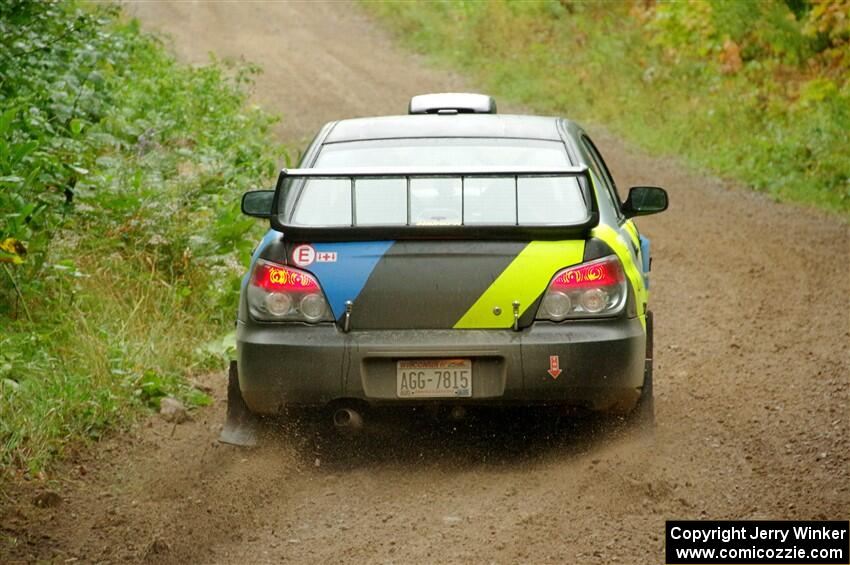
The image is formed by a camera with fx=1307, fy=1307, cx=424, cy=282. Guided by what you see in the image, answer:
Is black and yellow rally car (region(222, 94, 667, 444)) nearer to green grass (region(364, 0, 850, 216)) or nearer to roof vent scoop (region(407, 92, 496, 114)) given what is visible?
roof vent scoop (region(407, 92, 496, 114))

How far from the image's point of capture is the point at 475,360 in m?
5.40

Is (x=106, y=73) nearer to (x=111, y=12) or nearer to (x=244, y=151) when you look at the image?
(x=244, y=151)

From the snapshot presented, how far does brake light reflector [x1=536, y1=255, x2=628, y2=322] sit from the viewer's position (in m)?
5.40

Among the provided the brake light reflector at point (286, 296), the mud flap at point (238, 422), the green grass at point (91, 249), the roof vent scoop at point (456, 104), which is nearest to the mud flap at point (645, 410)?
the brake light reflector at point (286, 296)

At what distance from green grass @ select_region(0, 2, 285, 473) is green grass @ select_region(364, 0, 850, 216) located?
6.65m

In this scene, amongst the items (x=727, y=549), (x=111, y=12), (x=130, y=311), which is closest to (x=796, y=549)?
(x=727, y=549)

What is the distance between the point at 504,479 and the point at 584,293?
860mm

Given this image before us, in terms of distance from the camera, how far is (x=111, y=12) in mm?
10648

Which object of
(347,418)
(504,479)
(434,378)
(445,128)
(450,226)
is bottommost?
(504,479)

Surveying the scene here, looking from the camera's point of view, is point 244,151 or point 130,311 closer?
point 130,311

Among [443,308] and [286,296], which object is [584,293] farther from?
[286,296]

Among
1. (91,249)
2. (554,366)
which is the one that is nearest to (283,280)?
(554,366)

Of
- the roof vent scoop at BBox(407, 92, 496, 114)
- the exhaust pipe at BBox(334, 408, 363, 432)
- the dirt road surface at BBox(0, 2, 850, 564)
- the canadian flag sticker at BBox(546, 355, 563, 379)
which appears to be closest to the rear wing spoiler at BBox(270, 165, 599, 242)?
the canadian flag sticker at BBox(546, 355, 563, 379)

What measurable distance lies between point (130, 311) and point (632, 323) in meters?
3.45
